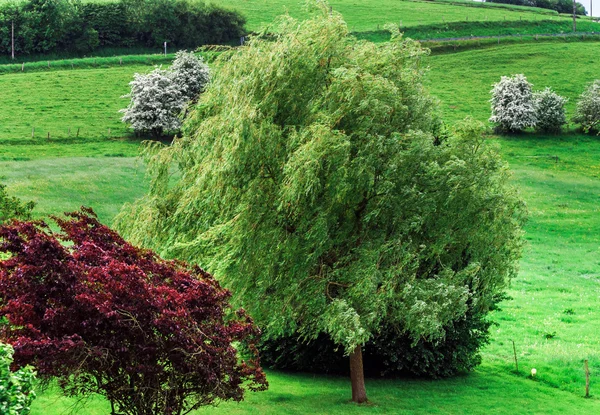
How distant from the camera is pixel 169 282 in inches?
738

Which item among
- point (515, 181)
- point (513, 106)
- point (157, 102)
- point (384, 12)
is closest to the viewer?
point (515, 181)

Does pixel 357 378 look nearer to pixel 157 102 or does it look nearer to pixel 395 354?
pixel 395 354

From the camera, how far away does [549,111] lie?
8856cm

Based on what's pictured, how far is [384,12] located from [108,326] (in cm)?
13781

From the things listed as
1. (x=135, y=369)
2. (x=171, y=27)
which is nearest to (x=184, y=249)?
(x=135, y=369)

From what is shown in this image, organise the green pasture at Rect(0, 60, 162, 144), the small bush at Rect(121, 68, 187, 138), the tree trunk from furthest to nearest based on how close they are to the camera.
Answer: the green pasture at Rect(0, 60, 162, 144) < the small bush at Rect(121, 68, 187, 138) < the tree trunk

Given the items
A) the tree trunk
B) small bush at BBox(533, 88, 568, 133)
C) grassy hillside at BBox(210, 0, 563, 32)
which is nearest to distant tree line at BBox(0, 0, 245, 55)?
grassy hillside at BBox(210, 0, 563, 32)

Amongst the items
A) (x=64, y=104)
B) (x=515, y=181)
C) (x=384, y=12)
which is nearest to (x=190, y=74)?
(x=64, y=104)

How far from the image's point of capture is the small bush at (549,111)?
88562mm

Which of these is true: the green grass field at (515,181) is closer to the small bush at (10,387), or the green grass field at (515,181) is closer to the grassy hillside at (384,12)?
the grassy hillside at (384,12)

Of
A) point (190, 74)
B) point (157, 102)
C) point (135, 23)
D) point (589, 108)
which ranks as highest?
point (135, 23)

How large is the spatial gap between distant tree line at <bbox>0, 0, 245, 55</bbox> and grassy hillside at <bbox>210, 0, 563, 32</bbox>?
31.1 ft

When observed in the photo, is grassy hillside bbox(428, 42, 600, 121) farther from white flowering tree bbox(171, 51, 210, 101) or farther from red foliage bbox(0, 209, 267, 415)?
red foliage bbox(0, 209, 267, 415)

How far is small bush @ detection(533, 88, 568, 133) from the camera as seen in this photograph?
3487 inches
